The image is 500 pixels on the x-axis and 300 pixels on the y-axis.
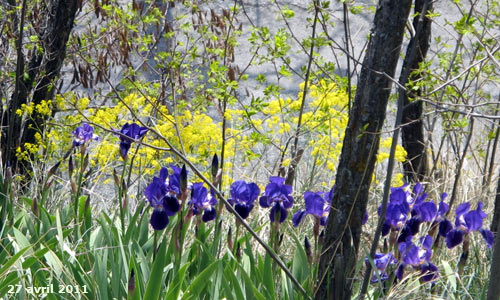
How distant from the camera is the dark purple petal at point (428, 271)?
2.49 meters

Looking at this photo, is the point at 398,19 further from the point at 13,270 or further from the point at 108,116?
the point at 108,116

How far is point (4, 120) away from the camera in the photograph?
5176 millimetres

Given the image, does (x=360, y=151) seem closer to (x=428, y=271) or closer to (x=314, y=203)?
(x=314, y=203)

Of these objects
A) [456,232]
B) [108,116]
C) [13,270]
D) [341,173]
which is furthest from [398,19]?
[108,116]

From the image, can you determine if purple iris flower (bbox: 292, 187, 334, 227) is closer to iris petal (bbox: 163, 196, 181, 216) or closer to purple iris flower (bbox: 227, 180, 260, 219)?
purple iris flower (bbox: 227, 180, 260, 219)

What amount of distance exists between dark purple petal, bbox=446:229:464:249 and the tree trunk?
2974mm

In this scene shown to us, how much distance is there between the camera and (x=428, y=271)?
2514 millimetres

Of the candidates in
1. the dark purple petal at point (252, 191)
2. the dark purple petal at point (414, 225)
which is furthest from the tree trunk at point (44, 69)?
the dark purple petal at point (414, 225)

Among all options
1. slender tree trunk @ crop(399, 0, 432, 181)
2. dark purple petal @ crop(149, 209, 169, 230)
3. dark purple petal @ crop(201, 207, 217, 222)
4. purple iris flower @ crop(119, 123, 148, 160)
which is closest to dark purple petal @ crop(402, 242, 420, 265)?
dark purple petal @ crop(201, 207, 217, 222)

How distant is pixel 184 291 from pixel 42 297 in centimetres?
51

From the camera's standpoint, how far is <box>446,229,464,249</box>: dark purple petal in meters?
2.57

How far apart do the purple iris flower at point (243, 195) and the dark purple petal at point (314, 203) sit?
0.19 metres

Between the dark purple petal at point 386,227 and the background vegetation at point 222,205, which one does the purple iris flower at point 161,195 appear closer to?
the background vegetation at point 222,205

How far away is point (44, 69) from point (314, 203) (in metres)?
2.94
